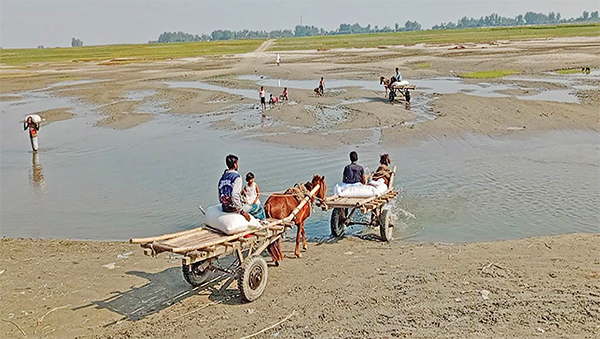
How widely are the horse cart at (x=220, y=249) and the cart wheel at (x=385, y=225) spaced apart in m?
2.78

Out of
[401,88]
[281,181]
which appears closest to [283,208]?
[281,181]

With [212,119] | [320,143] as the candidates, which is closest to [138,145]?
[212,119]

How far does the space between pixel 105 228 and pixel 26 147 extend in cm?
1407

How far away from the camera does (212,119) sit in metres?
31.0

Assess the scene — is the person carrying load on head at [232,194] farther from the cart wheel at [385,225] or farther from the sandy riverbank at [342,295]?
the cart wheel at [385,225]

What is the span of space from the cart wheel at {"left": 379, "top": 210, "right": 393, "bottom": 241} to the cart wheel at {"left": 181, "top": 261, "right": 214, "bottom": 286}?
13.9 feet

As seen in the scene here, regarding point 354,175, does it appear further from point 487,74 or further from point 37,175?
point 487,74

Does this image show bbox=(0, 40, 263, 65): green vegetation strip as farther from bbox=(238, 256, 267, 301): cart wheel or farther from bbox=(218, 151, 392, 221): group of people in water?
bbox=(238, 256, 267, 301): cart wheel

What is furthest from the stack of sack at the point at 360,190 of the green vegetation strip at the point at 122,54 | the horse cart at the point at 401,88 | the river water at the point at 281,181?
the green vegetation strip at the point at 122,54

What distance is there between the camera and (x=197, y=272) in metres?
9.63

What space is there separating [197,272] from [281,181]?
8.20m

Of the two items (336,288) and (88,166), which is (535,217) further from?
(88,166)

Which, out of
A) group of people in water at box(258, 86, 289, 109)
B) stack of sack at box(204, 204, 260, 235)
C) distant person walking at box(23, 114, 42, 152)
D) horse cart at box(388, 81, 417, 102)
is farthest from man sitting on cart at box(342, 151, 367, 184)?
group of people in water at box(258, 86, 289, 109)

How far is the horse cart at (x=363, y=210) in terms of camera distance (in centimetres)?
1167
